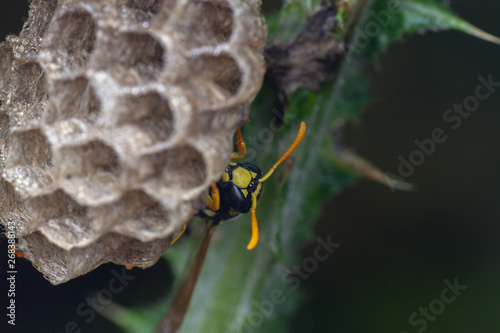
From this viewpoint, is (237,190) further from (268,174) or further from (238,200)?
(268,174)

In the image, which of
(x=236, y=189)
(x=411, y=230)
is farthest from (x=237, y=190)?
(x=411, y=230)

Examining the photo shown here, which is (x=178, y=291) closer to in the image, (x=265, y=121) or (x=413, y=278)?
(x=265, y=121)

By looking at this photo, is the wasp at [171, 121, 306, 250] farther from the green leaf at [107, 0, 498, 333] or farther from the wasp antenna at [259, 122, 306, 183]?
the green leaf at [107, 0, 498, 333]

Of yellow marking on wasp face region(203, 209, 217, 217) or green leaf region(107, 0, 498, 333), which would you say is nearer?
green leaf region(107, 0, 498, 333)

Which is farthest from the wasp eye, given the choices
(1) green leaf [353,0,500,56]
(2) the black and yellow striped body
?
(1) green leaf [353,0,500,56]

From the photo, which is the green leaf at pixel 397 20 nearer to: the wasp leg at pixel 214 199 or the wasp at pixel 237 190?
the wasp at pixel 237 190

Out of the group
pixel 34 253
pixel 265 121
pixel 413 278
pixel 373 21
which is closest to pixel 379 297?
pixel 413 278
